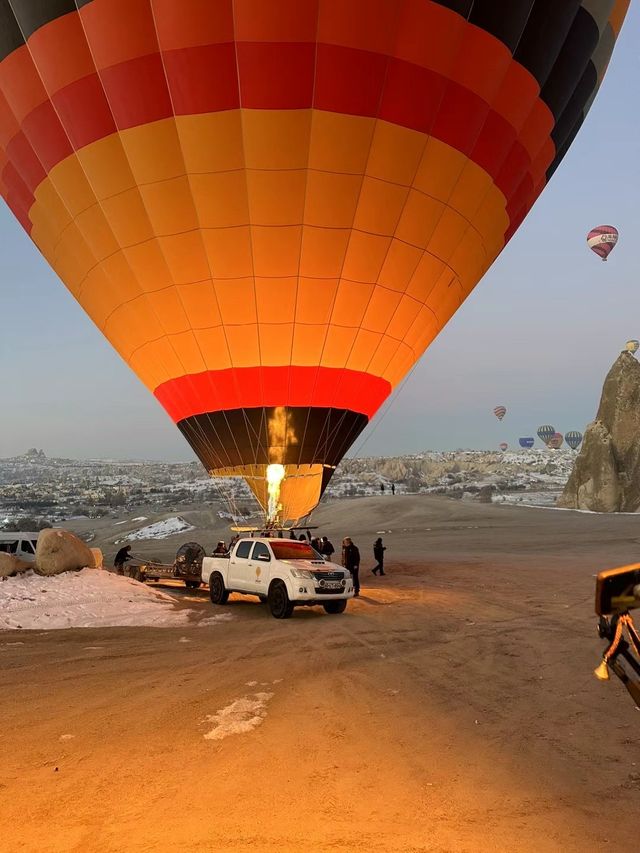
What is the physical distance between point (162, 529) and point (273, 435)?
3587 centimetres

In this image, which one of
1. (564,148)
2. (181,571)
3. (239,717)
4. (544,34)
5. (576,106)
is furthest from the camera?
(181,571)

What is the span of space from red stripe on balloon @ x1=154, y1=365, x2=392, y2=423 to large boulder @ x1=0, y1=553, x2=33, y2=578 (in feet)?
16.2

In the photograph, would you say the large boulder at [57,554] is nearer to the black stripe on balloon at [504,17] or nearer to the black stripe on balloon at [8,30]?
the black stripe on balloon at [8,30]

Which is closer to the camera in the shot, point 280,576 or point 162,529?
point 280,576

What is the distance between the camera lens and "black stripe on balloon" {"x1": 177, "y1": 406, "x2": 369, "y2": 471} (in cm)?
1473

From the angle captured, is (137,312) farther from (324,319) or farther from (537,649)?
(537,649)

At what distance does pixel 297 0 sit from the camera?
38.5 ft

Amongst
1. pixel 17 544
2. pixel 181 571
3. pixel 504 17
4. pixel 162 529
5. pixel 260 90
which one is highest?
pixel 504 17

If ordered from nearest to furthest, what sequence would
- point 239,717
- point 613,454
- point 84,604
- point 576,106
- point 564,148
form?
point 239,717
point 84,604
point 576,106
point 564,148
point 613,454

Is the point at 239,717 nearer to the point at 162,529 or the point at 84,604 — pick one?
the point at 84,604

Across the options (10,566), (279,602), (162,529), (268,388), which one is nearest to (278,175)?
(268,388)

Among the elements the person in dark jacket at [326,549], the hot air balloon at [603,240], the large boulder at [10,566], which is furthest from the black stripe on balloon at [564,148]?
the hot air balloon at [603,240]

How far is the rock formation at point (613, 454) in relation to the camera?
165 ft

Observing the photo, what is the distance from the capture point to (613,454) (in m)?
51.7
